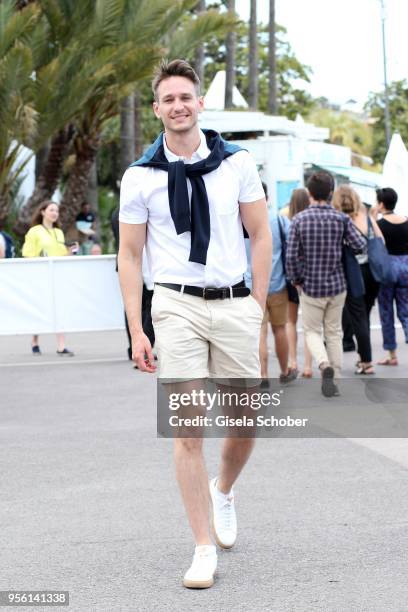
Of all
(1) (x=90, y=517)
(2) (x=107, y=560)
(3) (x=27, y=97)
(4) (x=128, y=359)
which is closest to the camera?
(2) (x=107, y=560)

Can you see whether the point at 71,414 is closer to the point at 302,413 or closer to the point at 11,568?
the point at 302,413

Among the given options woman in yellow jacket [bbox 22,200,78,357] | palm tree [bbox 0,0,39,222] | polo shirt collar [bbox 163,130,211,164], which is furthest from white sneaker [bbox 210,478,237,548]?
palm tree [bbox 0,0,39,222]

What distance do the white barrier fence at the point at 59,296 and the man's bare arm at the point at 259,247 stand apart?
9702 mm

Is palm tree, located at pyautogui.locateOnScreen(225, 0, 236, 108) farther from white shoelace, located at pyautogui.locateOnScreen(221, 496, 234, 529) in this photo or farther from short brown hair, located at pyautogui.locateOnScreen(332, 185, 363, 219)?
white shoelace, located at pyautogui.locateOnScreen(221, 496, 234, 529)

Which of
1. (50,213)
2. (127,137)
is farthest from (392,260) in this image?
(127,137)

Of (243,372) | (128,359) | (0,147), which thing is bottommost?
(128,359)

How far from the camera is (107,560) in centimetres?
555

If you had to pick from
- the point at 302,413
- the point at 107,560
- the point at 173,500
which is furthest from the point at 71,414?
the point at 107,560

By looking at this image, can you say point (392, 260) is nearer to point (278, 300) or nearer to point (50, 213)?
point (278, 300)

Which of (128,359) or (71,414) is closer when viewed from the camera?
(71,414)

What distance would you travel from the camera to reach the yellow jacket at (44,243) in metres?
15.2

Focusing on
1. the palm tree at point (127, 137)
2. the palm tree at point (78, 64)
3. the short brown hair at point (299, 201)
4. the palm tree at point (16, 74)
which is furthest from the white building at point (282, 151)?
the short brown hair at point (299, 201)

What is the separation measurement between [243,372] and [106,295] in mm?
9893

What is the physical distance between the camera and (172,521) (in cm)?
628
